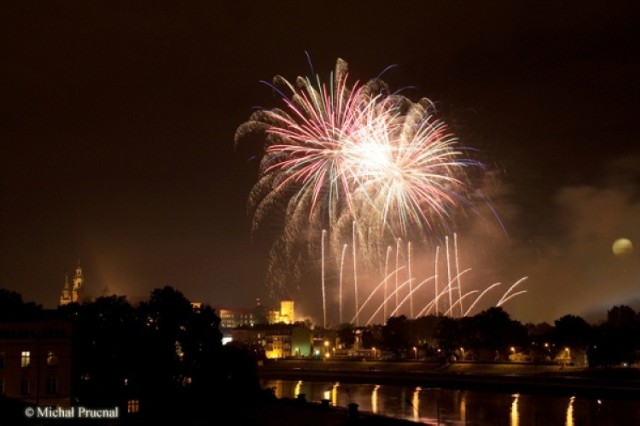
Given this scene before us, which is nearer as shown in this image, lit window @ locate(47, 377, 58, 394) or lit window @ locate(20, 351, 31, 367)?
lit window @ locate(20, 351, 31, 367)

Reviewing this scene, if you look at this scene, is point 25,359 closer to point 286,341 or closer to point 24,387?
point 24,387

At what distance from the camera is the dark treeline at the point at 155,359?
197 feet

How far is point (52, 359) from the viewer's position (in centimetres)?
5466

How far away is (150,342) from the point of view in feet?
222

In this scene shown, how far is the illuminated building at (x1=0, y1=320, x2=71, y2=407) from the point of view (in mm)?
52438

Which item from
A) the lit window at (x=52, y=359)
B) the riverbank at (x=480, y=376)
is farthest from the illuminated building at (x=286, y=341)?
the lit window at (x=52, y=359)

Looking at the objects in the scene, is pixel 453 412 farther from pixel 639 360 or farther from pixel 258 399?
pixel 639 360

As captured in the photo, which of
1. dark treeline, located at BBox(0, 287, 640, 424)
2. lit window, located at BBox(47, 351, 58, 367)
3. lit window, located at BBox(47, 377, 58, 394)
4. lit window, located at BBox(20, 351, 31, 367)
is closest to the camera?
lit window, located at BBox(20, 351, 31, 367)

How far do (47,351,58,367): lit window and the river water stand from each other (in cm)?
2740

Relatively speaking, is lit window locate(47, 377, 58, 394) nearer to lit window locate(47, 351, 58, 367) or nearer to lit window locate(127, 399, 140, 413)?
lit window locate(47, 351, 58, 367)

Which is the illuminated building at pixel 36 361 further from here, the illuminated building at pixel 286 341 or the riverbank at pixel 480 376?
the illuminated building at pixel 286 341

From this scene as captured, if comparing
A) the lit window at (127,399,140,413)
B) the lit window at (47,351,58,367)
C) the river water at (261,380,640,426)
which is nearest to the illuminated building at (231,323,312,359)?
the river water at (261,380,640,426)

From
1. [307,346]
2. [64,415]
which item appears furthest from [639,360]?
[307,346]

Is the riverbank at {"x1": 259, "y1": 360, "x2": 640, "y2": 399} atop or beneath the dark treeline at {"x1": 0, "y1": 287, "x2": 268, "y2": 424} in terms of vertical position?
beneath
